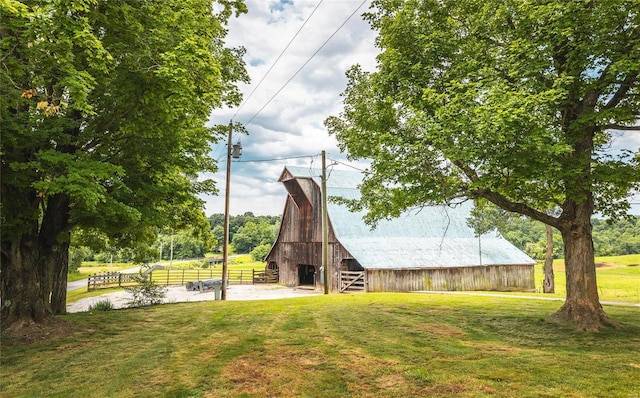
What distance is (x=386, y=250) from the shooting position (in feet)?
94.8

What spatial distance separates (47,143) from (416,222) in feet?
95.0

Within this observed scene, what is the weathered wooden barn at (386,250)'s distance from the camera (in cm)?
2744

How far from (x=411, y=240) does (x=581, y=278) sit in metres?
20.7

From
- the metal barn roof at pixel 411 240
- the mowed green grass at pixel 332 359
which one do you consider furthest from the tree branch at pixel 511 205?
the metal barn roof at pixel 411 240

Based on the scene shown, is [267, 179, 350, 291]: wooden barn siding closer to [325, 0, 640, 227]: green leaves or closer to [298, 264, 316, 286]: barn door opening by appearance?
[298, 264, 316, 286]: barn door opening

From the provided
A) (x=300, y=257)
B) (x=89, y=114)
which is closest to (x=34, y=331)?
(x=89, y=114)

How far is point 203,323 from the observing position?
1214 centimetres

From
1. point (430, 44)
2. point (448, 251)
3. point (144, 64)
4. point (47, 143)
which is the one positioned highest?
point (430, 44)

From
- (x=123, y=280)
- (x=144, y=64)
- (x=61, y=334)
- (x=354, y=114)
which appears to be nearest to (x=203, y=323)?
(x=61, y=334)

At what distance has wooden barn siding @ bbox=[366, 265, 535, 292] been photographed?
2664cm

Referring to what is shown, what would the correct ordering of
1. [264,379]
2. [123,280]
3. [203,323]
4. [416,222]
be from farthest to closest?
1. [123,280]
2. [416,222]
3. [203,323]
4. [264,379]

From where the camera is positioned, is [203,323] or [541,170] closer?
[541,170]

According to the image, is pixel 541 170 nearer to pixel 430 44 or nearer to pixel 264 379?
pixel 430 44

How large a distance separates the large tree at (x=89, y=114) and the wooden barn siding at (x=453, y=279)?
1816 cm
